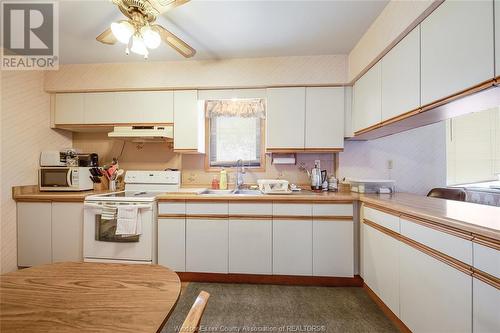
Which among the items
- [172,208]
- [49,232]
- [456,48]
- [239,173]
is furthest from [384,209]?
[49,232]

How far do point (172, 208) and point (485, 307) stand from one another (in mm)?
2249

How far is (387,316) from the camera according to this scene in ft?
5.38

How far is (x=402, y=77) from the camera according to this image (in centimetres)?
155

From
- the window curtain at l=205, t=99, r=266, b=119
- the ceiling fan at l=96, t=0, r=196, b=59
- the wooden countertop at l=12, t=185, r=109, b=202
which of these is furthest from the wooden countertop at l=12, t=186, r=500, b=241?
the ceiling fan at l=96, t=0, r=196, b=59

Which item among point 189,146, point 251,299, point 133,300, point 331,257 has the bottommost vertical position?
point 251,299

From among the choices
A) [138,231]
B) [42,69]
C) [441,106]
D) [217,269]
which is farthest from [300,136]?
[42,69]

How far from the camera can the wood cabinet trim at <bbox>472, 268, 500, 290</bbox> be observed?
0.86m

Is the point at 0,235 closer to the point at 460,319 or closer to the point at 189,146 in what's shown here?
the point at 189,146

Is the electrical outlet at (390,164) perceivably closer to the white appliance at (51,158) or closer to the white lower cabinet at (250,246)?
the white lower cabinet at (250,246)

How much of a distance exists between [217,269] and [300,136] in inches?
67.5

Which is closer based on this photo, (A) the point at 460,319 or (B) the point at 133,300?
(B) the point at 133,300

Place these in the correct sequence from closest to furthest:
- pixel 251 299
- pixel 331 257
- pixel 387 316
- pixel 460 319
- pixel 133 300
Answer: pixel 133 300 → pixel 460 319 → pixel 387 316 → pixel 251 299 → pixel 331 257

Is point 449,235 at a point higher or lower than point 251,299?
higher

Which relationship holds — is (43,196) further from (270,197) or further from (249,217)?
(270,197)
